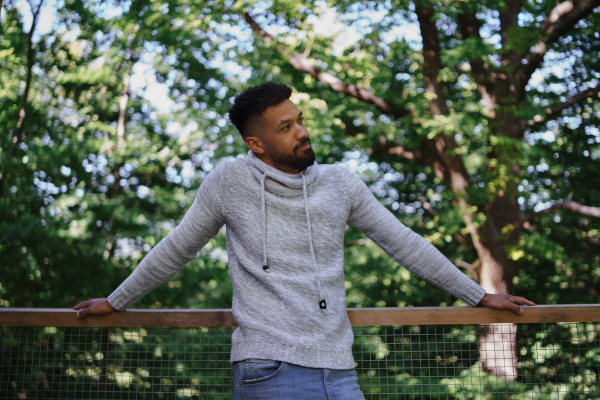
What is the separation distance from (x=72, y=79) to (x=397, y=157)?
552 cm

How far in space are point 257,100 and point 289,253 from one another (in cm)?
53

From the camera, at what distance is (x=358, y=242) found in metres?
8.27

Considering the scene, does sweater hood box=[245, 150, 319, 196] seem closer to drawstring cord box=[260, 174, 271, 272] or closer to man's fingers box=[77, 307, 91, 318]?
drawstring cord box=[260, 174, 271, 272]

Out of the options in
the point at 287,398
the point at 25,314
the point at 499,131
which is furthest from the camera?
the point at 499,131

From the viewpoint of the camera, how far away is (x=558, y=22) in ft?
19.4

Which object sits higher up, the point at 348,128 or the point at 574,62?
the point at 574,62

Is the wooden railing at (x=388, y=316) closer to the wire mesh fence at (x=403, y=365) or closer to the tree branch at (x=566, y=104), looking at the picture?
the wire mesh fence at (x=403, y=365)

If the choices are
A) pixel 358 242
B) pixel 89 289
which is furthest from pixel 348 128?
pixel 89 289

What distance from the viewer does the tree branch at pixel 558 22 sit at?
573 cm

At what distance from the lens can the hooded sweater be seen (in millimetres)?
1453

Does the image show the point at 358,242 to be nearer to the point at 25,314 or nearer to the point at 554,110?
the point at 554,110

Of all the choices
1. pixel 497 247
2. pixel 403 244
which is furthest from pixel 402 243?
pixel 497 247

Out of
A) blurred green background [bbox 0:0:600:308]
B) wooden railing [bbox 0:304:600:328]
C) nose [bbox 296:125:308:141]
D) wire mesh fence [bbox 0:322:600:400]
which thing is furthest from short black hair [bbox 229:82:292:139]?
blurred green background [bbox 0:0:600:308]

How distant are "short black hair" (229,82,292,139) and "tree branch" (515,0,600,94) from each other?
219 inches
